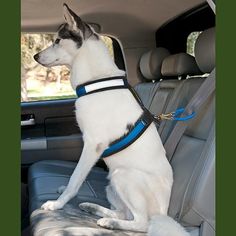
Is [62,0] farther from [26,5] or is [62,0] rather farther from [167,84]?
[167,84]

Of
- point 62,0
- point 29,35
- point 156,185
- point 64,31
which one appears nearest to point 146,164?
point 156,185

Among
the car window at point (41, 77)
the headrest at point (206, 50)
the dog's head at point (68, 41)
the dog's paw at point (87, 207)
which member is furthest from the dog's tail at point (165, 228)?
the car window at point (41, 77)

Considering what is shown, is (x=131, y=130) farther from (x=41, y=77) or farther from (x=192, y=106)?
(x=41, y=77)

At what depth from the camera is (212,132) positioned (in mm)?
2311

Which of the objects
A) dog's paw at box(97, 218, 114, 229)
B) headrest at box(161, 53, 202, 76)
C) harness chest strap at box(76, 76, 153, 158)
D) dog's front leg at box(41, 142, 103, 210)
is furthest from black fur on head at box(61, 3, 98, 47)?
dog's paw at box(97, 218, 114, 229)

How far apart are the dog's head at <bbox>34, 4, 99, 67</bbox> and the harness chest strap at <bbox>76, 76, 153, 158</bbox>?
0.83 feet

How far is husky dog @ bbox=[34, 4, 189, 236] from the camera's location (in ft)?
7.84

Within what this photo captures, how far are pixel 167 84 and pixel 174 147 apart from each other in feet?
2.89

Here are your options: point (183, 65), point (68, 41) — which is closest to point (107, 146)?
point (68, 41)

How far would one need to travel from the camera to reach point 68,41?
2.83 metres

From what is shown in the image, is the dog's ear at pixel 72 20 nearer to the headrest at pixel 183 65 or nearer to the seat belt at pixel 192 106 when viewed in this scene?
the seat belt at pixel 192 106

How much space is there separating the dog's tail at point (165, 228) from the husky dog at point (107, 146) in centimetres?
9

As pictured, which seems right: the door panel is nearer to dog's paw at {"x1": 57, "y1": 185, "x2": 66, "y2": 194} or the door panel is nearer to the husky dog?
dog's paw at {"x1": 57, "y1": 185, "x2": 66, "y2": 194}

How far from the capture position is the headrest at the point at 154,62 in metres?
3.89
